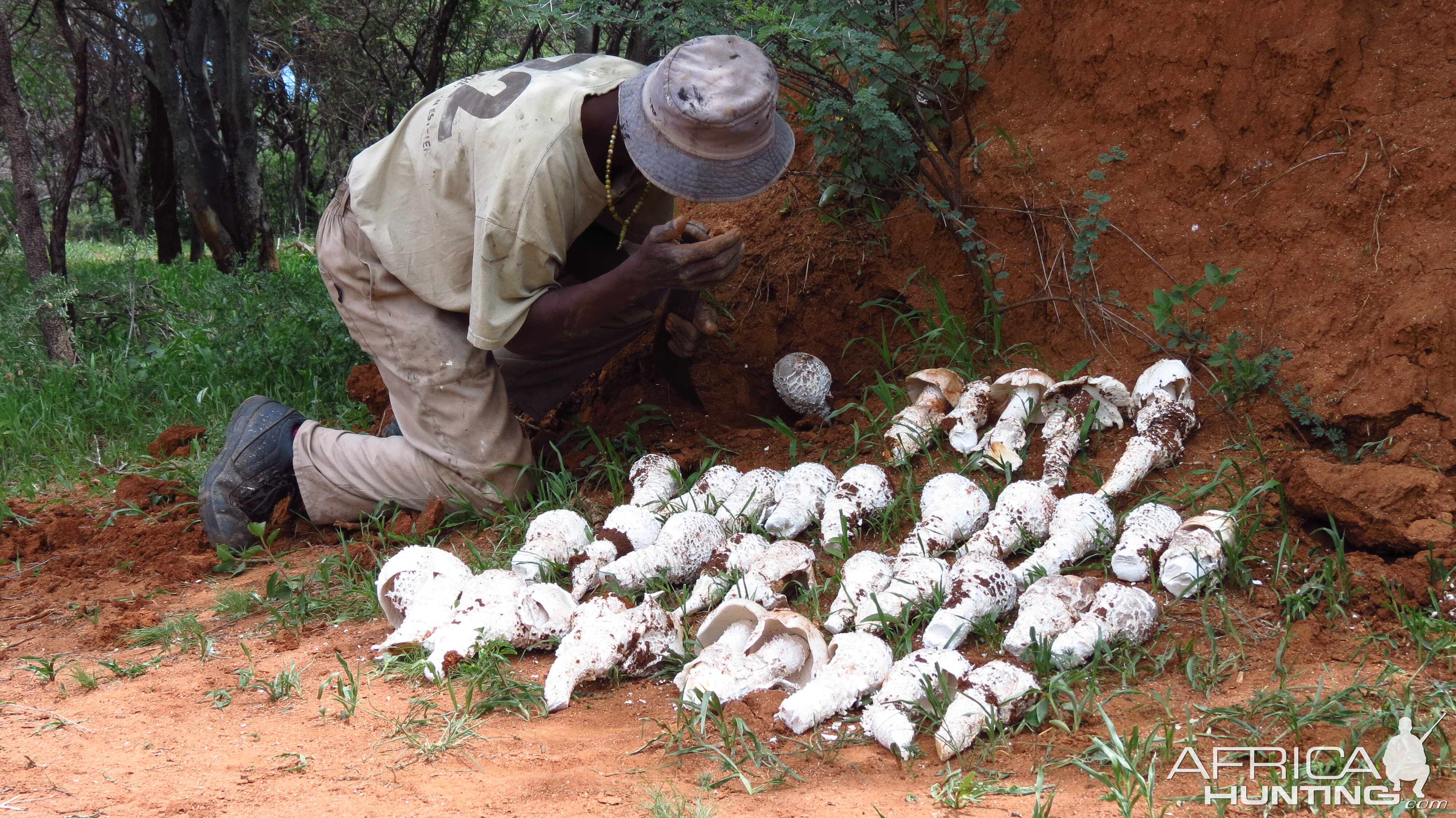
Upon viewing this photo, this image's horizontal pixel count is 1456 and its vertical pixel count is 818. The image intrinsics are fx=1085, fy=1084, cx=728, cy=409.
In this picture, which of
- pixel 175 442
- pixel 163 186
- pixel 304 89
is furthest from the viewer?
pixel 304 89

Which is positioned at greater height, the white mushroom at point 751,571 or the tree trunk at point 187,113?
the tree trunk at point 187,113

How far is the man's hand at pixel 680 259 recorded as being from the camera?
307 centimetres

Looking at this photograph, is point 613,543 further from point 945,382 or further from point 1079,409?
point 1079,409

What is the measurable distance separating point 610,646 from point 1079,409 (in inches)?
63.6

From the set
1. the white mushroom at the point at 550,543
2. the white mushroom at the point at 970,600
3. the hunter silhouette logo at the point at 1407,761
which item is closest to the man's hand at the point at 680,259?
the white mushroom at the point at 550,543

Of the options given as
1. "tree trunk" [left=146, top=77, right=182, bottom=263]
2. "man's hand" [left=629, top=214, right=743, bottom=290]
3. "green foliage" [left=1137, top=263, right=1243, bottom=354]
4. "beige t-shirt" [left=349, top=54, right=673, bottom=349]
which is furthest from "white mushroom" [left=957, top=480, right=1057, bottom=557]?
"tree trunk" [left=146, top=77, right=182, bottom=263]

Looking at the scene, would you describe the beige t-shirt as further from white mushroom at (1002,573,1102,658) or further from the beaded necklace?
white mushroom at (1002,573,1102,658)

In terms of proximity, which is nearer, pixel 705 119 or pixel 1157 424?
pixel 705 119

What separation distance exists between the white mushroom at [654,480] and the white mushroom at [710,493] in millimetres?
50

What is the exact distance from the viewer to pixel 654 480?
11.3ft

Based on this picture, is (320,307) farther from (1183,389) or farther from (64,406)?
(1183,389)

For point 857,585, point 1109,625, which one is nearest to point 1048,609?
point 1109,625

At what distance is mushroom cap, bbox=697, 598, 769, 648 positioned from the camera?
99.9 inches

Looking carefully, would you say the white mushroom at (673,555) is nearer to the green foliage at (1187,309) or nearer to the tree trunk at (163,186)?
the green foliage at (1187,309)
